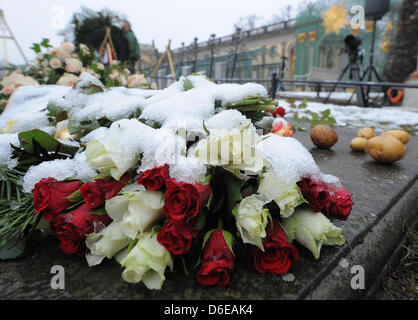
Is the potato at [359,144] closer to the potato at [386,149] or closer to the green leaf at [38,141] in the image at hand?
the potato at [386,149]

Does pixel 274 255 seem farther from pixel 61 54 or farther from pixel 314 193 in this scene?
pixel 61 54

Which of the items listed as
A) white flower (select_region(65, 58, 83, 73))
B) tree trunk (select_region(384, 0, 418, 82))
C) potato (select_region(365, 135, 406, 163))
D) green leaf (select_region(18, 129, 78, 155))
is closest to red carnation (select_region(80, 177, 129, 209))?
green leaf (select_region(18, 129, 78, 155))

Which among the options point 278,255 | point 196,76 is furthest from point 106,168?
point 196,76

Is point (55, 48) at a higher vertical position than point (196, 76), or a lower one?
higher

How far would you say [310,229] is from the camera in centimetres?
83

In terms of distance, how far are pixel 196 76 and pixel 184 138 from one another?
0.78 metres

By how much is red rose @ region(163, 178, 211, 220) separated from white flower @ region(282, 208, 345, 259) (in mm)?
337

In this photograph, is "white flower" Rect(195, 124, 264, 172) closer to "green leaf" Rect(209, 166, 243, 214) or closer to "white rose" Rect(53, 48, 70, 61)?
"green leaf" Rect(209, 166, 243, 214)

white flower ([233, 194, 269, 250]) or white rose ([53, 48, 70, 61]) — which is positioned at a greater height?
white rose ([53, 48, 70, 61])

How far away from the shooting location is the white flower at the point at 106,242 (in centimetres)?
→ 78

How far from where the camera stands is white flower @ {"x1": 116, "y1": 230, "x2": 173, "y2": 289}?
67cm

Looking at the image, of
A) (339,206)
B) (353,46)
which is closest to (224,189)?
(339,206)
